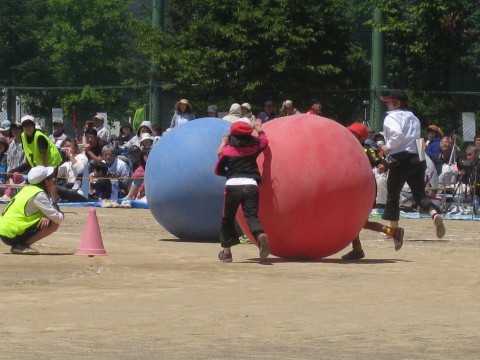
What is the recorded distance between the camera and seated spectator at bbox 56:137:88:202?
25.7 meters

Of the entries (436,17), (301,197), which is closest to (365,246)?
(301,197)

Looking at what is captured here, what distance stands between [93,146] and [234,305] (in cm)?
1781

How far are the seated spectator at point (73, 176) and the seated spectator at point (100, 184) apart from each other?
0.90ft

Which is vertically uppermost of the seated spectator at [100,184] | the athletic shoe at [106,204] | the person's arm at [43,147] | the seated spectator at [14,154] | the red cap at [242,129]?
the red cap at [242,129]

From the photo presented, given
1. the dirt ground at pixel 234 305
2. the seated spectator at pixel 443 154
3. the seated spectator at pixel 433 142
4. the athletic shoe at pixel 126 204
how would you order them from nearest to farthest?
the dirt ground at pixel 234 305
the seated spectator at pixel 443 154
the seated spectator at pixel 433 142
the athletic shoe at pixel 126 204

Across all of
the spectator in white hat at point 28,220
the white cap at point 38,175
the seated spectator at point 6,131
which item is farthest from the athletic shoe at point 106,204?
the spectator in white hat at point 28,220

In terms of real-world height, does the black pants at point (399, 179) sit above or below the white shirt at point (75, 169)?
above

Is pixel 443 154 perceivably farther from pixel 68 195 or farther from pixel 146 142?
pixel 68 195

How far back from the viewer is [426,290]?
1084cm

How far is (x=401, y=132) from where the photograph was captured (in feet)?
50.4

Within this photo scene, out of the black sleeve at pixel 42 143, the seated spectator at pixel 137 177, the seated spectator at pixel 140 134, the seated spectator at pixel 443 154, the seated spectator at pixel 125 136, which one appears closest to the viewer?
the black sleeve at pixel 42 143

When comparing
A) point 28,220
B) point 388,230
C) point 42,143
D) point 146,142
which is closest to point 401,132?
point 388,230

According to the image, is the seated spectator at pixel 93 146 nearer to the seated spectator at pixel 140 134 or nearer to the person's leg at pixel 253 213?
the seated spectator at pixel 140 134

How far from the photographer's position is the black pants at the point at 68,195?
2553 cm
